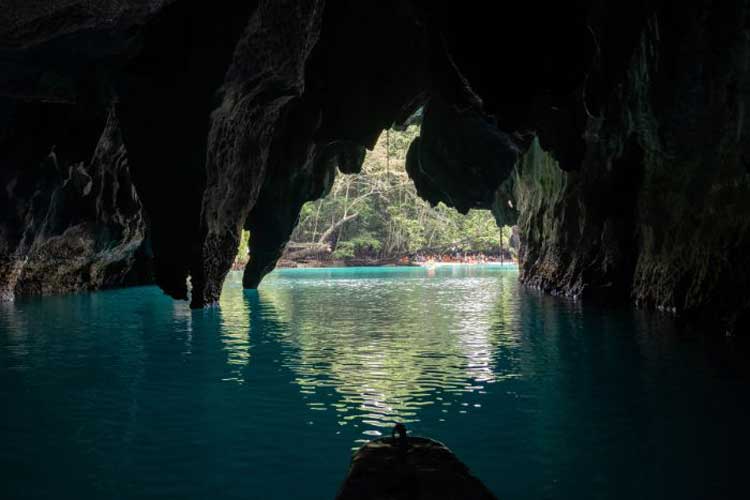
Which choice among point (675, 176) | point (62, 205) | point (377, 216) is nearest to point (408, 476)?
point (675, 176)

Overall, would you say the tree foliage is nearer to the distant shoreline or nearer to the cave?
the distant shoreline

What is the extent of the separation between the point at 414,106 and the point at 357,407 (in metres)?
17.4

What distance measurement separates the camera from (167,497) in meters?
4.55

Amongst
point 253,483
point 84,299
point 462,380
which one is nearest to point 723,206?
point 462,380

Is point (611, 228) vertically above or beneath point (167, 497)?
above

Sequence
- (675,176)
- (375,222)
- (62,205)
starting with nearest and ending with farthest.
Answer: (675,176) → (62,205) → (375,222)

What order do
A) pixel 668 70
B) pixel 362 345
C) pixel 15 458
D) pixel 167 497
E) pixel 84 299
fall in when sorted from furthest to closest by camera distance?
pixel 84 299 → pixel 668 70 → pixel 362 345 → pixel 15 458 → pixel 167 497

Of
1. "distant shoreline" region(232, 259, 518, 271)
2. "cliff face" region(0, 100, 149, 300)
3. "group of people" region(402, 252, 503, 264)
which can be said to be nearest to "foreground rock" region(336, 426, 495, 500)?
"cliff face" region(0, 100, 149, 300)

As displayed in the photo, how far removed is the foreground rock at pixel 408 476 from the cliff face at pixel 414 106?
26.6ft

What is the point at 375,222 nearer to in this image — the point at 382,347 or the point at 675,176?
the point at 675,176

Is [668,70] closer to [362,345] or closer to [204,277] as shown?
[362,345]

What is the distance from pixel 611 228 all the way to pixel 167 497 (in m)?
15.0

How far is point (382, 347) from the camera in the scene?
10797 millimetres

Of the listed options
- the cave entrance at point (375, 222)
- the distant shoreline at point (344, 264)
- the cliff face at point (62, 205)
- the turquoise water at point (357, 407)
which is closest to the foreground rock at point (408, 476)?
the turquoise water at point (357, 407)
